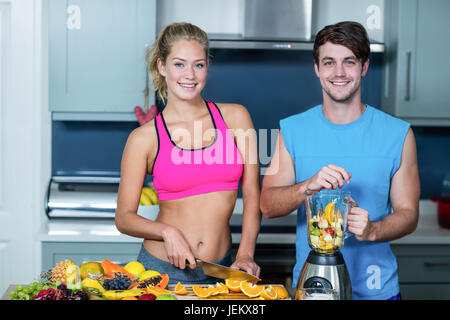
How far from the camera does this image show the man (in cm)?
127

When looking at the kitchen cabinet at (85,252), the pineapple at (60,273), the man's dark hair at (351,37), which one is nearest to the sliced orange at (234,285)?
the pineapple at (60,273)

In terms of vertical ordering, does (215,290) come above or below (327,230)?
below

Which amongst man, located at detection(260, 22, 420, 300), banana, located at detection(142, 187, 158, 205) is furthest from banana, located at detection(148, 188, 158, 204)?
man, located at detection(260, 22, 420, 300)

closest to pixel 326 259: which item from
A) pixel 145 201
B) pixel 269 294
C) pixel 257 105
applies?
pixel 269 294

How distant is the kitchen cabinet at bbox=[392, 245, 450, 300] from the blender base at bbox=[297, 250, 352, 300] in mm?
1294

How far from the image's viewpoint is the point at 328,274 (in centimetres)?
102

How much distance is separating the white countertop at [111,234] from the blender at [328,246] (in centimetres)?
115

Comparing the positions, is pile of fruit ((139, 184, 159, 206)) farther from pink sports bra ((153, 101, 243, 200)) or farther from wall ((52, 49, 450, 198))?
pink sports bra ((153, 101, 243, 200))

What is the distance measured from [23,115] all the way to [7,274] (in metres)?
0.81

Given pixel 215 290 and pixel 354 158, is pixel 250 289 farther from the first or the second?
pixel 354 158

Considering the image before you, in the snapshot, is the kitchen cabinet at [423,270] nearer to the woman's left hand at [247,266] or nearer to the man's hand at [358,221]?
the woman's left hand at [247,266]

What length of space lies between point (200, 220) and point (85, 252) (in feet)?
3.23

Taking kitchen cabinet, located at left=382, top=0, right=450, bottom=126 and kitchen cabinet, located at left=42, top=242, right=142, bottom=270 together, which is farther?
kitchen cabinet, located at left=382, top=0, right=450, bottom=126
